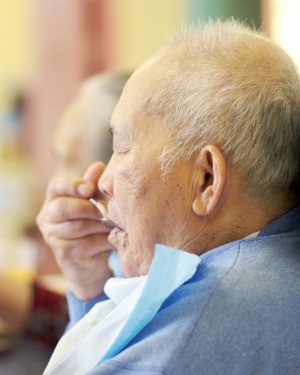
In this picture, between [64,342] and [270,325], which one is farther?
[64,342]

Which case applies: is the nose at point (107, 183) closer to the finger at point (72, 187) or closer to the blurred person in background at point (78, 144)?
the finger at point (72, 187)

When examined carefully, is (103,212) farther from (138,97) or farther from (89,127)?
(89,127)

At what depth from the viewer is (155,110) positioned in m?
1.05

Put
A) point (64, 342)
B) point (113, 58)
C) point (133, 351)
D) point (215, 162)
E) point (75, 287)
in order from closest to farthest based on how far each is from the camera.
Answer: point (133, 351) → point (215, 162) → point (64, 342) → point (75, 287) → point (113, 58)

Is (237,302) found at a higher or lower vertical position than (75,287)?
higher

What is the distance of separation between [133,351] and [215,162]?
0.29m

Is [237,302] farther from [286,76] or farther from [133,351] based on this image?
[286,76]

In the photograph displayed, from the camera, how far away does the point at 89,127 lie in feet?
5.99

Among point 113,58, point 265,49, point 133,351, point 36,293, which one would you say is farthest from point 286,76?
point 113,58

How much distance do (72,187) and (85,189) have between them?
A: 0.11 feet

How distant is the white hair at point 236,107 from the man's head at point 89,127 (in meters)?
0.70

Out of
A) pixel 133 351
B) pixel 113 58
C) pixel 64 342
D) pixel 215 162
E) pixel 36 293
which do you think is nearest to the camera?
pixel 133 351

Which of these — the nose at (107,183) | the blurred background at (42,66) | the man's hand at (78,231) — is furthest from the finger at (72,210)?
the blurred background at (42,66)

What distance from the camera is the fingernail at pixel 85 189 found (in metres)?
1.37
